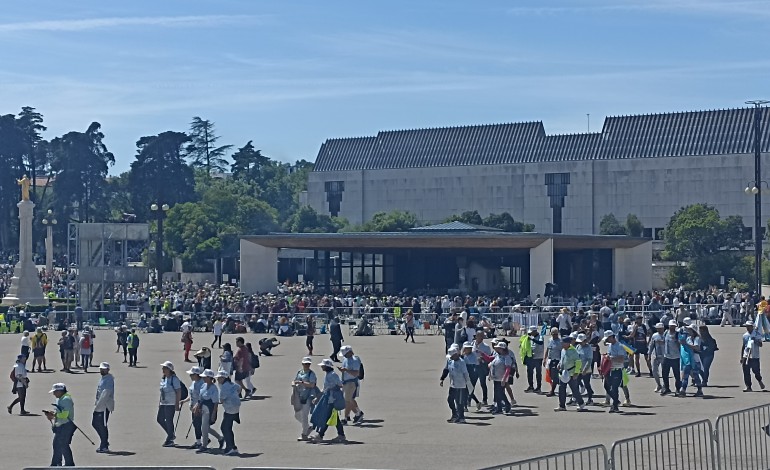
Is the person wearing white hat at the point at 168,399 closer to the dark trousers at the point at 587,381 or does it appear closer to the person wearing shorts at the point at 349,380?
the person wearing shorts at the point at 349,380

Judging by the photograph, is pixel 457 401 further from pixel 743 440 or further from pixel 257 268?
pixel 257 268

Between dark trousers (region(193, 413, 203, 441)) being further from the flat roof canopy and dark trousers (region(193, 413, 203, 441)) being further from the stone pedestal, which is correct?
the stone pedestal

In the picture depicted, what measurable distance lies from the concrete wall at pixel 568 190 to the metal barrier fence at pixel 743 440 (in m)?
87.7

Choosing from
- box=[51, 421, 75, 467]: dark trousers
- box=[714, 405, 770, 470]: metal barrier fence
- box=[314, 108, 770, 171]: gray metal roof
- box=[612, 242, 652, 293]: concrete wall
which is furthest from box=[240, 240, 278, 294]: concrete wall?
box=[714, 405, 770, 470]: metal barrier fence

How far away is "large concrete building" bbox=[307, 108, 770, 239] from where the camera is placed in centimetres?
10431

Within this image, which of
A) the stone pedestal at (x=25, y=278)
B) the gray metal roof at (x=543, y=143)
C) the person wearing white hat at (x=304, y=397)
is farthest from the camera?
the gray metal roof at (x=543, y=143)

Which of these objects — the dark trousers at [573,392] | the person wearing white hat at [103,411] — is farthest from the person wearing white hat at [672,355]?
the person wearing white hat at [103,411]

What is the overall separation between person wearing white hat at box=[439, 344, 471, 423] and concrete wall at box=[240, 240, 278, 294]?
149 feet

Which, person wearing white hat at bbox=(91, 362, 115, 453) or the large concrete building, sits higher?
the large concrete building

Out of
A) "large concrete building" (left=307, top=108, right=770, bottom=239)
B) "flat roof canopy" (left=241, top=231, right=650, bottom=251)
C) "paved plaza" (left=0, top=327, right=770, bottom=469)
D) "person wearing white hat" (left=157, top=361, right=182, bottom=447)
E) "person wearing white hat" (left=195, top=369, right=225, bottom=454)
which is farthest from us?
"large concrete building" (left=307, top=108, right=770, bottom=239)

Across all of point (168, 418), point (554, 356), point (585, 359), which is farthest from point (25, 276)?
point (168, 418)

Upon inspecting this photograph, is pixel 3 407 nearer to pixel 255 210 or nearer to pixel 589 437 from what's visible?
pixel 589 437

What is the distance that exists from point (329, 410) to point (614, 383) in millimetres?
5705

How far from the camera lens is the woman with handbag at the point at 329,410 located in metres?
19.1
